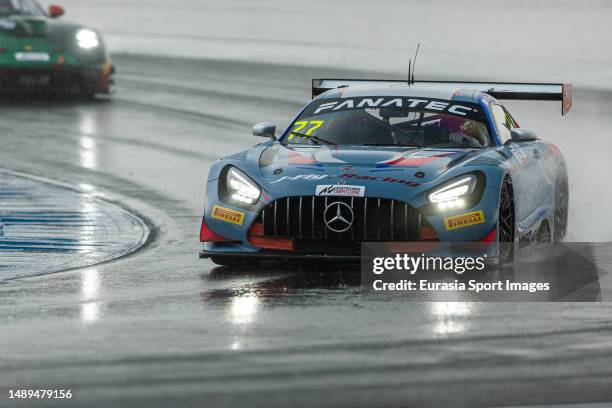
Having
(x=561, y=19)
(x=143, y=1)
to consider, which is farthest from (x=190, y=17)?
(x=561, y=19)

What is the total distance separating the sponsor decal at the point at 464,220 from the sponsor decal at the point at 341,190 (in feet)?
1.78

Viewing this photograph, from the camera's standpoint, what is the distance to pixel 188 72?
2575 centimetres

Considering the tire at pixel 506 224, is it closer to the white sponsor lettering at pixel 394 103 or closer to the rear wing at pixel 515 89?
the white sponsor lettering at pixel 394 103

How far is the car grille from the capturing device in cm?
960

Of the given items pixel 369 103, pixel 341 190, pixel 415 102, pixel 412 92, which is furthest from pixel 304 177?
pixel 412 92

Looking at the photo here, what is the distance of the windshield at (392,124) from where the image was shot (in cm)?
1089

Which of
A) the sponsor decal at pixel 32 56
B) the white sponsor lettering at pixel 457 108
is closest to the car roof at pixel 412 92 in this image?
the white sponsor lettering at pixel 457 108

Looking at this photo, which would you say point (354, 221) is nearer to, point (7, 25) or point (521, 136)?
point (521, 136)

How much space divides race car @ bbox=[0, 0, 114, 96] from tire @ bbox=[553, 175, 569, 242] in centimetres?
1018

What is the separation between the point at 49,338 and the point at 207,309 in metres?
1.16

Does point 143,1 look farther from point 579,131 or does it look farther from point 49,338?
point 49,338

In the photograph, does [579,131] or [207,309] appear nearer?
[207,309]

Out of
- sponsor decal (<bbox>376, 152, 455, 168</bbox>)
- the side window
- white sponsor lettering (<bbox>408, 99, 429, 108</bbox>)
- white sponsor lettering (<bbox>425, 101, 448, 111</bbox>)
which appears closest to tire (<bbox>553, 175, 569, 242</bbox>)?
the side window

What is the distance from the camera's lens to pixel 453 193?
973 cm
